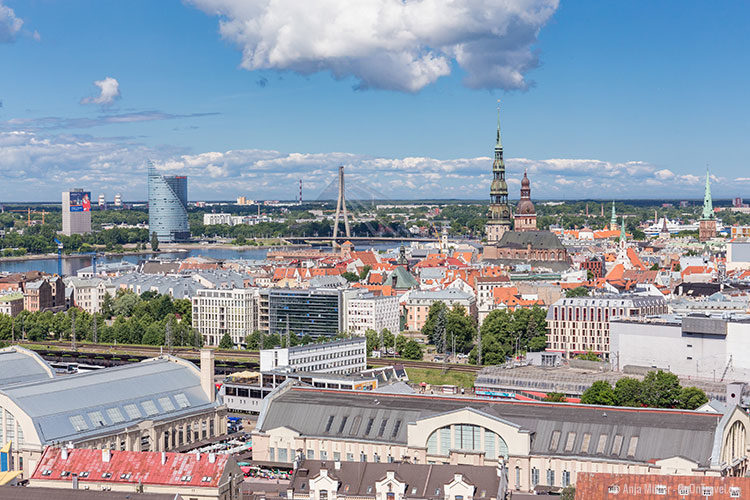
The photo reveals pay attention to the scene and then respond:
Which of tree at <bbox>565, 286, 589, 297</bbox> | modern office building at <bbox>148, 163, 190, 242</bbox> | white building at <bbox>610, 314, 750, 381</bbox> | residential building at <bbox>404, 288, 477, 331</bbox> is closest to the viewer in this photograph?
white building at <bbox>610, 314, 750, 381</bbox>

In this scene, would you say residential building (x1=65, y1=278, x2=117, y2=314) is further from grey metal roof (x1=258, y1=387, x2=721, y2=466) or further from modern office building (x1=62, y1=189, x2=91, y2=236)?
modern office building (x1=62, y1=189, x2=91, y2=236)

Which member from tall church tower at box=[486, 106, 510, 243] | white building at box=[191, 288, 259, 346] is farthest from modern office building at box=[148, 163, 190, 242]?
white building at box=[191, 288, 259, 346]

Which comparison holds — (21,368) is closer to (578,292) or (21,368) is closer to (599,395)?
(599,395)

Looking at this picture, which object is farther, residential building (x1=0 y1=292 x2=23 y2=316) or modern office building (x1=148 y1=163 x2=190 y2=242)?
modern office building (x1=148 y1=163 x2=190 y2=242)

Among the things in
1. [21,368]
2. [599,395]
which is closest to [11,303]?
[21,368]

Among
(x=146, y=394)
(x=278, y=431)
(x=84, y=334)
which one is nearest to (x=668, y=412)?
(x=278, y=431)

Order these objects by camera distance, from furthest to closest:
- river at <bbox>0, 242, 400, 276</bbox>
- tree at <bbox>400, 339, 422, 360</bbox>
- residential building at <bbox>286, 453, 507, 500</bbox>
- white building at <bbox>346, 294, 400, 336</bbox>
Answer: river at <bbox>0, 242, 400, 276</bbox>
white building at <bbox>346, 294, 400, 336</bbox>
tree at <bbox>400, 339, 422, 360</bbox>
residential building at <bbox>286, 453, 507, 500</bbox>

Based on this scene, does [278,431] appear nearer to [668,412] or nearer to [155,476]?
[155,476]

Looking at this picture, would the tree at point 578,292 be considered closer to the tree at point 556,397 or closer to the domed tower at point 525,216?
the tree at point 556,397
